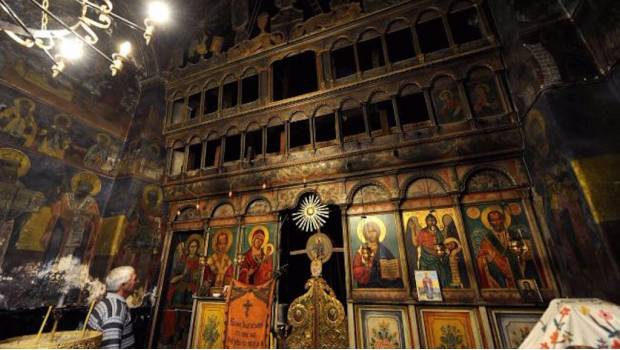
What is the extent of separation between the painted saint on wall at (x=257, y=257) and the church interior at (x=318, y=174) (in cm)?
6

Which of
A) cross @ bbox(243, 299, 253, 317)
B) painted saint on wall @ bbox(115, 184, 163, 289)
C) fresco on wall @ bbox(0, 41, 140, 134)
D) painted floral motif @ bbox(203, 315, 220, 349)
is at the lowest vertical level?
painted floral motif @ bbox(203, 315, 220, 349)

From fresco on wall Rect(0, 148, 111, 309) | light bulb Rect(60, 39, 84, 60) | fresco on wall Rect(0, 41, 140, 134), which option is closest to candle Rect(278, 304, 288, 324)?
fresco on wall Rect(0, 148, 111, 309)

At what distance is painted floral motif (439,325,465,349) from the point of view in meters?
4.71

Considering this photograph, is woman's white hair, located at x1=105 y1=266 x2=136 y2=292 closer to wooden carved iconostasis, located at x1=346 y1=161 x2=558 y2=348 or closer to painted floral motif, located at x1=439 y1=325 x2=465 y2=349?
wooden carved iconostasis, located at x1=346 y1=161 x2=558 y2=348

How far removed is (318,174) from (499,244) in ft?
14.0

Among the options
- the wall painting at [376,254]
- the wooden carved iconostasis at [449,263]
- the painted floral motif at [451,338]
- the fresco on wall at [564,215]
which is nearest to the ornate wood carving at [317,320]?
the wooden carved iconostasis at [449,263]

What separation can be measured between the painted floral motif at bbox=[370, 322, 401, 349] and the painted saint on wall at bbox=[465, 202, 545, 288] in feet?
6.64

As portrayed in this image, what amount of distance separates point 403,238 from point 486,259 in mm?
1592

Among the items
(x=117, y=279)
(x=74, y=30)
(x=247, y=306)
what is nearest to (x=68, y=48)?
(x=74, y=30)

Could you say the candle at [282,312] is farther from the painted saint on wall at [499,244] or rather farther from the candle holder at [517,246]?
the candle holder at [517,246]

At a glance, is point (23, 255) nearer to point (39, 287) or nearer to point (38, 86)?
point (39, 287)

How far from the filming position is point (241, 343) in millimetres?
5031

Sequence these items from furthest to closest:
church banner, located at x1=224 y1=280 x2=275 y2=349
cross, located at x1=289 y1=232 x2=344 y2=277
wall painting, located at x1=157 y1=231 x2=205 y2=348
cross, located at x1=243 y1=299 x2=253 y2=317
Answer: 1. wall painting, located at x1=157 y1=231 x2=205 y2=348
2. cross, located at x1=289 y1=232 x2=344 y2=277
3. cross, located at x1=243 y1=299 x2=253 y2=317
4. church banner, located at x1=224 y1=280 x2=275 y2=349

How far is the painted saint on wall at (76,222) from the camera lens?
23.5 ft
